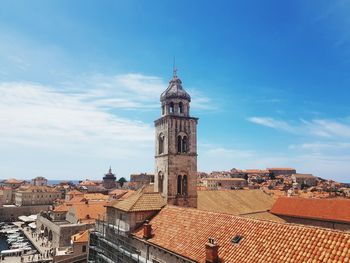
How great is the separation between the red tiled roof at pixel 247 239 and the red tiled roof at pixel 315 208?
27998 millimetres

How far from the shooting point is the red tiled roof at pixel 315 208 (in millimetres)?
40219

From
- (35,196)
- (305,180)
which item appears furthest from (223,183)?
(35,196)

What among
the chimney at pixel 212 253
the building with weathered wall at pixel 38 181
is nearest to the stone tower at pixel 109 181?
the building with weathered wall at pixel 38 181

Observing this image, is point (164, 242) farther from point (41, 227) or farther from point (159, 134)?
point (41, 227)

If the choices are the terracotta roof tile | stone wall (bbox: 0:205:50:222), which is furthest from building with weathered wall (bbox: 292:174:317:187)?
stone wall (bbox: 0:205:50:222)

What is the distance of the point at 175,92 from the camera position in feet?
92.5

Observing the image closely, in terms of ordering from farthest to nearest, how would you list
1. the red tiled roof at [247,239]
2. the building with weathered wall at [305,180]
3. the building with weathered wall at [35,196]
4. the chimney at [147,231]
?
the building with weathered wall at [305,180] < the building with weathered wall at [35,196] < the chimney at [147,231] < the red tiled roof at [247,239]

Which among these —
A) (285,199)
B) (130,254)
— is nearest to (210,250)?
(130,254)

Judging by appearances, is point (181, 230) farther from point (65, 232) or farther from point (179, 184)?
point (65, 232)

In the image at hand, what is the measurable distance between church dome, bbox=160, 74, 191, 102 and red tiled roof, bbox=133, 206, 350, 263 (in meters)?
11.0

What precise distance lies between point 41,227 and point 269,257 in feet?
203

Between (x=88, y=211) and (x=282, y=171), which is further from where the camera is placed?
(x=282, y=171)

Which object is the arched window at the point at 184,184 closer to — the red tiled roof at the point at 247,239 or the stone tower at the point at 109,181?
the red tiled roof at the point at 247,239

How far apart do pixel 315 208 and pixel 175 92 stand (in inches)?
1157
